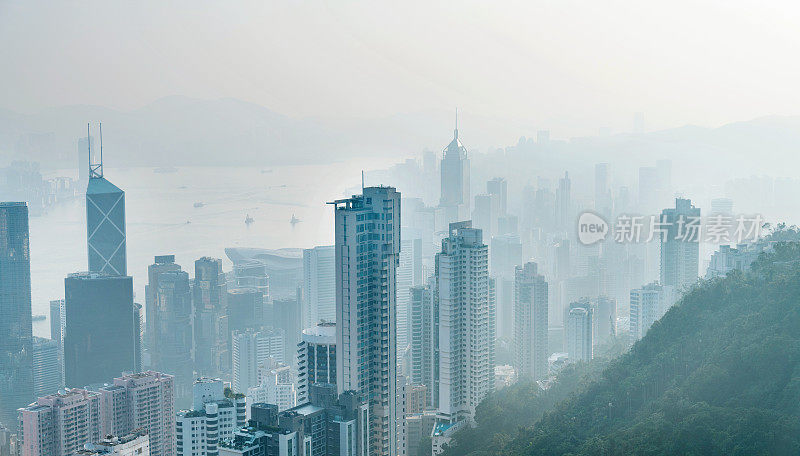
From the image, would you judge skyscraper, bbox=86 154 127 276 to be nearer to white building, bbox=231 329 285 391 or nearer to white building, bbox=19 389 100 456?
A: white building, bbox=231 329 285 391

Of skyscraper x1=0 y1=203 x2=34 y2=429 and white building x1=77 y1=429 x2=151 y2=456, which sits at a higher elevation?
skyscraper x1=0 y1=203 x2=34 y2=429

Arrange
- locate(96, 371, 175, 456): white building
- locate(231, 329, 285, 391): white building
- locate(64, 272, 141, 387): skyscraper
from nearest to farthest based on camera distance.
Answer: locate(96, 371, 175, 456): white building
locate(64, 272, 141, 387): skyscraper
locate(231, 329, 285, 391): white building

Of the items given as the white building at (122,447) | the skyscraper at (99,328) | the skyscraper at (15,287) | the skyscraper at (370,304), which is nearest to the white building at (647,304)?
the skyscraper at (370,304)

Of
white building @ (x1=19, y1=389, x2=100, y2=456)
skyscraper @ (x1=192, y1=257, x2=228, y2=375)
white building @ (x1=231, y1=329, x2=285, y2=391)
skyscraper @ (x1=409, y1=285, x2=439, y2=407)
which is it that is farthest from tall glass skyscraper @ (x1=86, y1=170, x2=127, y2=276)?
skyscraper @ (x1=409, y1=285, x2=439, y2=407)

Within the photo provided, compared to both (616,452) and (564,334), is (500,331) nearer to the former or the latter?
(564,334)

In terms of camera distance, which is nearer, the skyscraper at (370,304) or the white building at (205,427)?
the skyscraper at (370,304)

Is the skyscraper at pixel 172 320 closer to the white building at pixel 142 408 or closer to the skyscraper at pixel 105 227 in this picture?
the skyscraper at pixel 105 227
